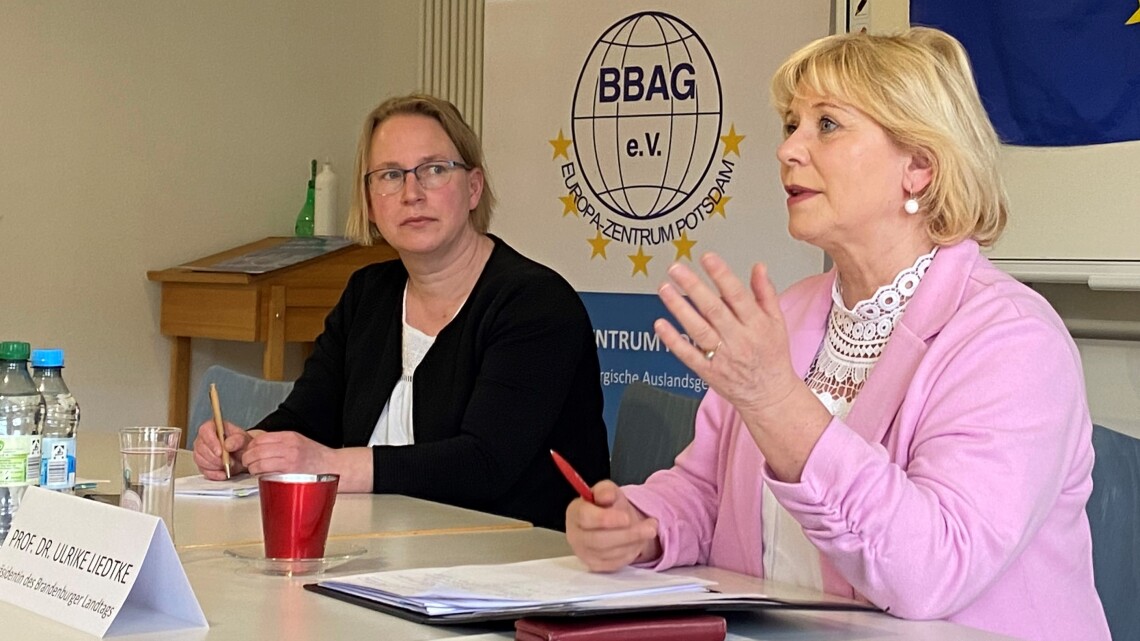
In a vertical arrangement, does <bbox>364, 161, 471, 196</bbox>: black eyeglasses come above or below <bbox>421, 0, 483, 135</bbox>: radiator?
below

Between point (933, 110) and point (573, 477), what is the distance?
2.13 ft

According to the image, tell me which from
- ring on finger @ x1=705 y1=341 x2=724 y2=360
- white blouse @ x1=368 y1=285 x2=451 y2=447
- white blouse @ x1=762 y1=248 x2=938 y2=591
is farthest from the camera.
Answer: white blouse @ x1=368 y1=285 x2=451 y2=447

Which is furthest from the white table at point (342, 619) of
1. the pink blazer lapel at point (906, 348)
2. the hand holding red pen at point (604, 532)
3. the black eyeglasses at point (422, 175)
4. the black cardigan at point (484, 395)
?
the black eyeglasses at point (422, 175)

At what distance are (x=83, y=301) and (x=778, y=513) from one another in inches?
147

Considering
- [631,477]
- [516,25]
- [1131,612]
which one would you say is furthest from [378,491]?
[516,25]

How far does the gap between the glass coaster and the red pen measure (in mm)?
273

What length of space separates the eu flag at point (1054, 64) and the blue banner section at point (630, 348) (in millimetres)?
1120

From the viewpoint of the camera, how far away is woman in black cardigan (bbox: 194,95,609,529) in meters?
2.22

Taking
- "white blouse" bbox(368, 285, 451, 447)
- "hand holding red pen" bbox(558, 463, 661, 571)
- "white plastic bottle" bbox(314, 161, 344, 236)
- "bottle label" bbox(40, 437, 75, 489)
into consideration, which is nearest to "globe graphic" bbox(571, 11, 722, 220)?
"white blouse" bbox(368, 285, 451, 447)

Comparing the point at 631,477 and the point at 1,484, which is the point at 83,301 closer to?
the point at 631,477

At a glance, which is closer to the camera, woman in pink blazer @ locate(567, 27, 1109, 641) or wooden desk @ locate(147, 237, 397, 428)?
woman in pink blazer @ locate(567, 27, 1109, 641)

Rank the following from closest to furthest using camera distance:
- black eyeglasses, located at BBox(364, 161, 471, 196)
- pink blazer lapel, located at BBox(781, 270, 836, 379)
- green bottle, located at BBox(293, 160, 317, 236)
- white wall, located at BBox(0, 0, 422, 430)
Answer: pink blazer lapel, located at BBox(781, 270, 836, 379), black eyeglasses, located at BBox(364, 161, 471, 196), white wall, located at BBox(0, 0, 422, 430), green bottle, located at BBox(293, 160, 317, 236)

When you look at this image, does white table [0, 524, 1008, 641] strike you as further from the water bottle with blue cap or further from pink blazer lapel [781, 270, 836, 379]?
pink blazer lapel [781, 270, 836, 379]

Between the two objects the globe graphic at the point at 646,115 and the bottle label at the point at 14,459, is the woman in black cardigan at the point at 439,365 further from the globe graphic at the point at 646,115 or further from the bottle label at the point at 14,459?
the globe graphic at the point at 646,115
